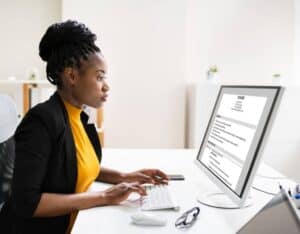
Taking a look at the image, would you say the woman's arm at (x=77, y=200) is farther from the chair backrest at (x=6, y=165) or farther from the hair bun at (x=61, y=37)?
the hair bun at (x=61, y=37)

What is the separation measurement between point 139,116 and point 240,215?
2485 mm

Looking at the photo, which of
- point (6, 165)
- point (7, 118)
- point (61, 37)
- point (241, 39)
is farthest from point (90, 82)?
point (241, 39)

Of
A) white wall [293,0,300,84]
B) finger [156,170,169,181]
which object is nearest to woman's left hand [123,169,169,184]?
finger [156,170,169,181]

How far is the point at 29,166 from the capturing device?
39.4 inches

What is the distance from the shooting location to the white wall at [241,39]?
368cm

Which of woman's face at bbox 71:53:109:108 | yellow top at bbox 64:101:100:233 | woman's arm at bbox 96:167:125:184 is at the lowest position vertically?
woman's arm at bbox 96:167:125:184

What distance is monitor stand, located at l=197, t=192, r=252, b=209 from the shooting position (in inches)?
44.6

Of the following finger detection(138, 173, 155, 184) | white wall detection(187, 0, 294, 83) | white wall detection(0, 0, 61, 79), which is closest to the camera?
finger detection(138, 173, 155, 184)

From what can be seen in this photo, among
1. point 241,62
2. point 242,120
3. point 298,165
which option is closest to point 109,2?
point 241,62

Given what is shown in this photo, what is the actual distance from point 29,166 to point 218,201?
0.64 meters

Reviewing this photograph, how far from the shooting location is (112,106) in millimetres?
3469

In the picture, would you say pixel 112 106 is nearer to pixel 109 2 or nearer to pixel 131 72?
pixel 131 72

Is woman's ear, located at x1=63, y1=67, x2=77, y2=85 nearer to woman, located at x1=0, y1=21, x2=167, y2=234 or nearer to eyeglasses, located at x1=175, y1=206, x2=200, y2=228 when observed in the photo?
woman, located at x1=0, y1=21, x2=167, y2=234

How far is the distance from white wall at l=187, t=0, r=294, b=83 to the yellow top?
2.54m
